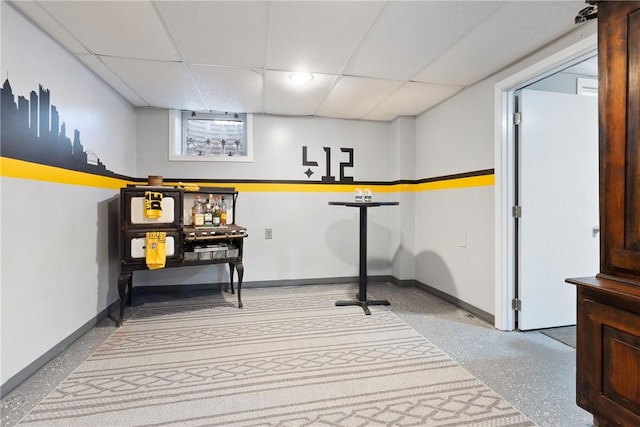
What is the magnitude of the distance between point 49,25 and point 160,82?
984 mm

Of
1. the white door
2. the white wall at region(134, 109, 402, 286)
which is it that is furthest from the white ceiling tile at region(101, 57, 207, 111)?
the white door

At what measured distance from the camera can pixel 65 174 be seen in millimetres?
2365

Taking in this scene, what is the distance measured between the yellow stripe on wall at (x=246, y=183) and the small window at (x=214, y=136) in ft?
1.28

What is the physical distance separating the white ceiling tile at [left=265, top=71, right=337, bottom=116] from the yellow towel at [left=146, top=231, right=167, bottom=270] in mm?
1803

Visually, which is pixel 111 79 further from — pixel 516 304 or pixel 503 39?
pixel 516 304

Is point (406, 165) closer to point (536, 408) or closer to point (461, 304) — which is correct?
point (461, 304)

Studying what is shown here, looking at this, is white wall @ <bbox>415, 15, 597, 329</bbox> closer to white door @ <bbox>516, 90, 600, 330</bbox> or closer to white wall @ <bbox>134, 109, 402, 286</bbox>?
white door @ <bbox>516, 90, 600, 330</bbox>

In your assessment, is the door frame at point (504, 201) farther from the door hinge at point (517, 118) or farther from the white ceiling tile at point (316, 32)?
the white ceiling tile at point (316, 32)

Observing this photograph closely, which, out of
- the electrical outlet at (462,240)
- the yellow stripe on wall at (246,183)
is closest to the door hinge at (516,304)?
the electrical outlet at (462,240)

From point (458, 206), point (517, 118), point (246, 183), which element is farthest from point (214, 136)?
point (517, 118)

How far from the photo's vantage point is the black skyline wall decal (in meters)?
1.82

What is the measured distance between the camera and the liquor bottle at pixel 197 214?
3.56m

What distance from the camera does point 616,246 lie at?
134cm

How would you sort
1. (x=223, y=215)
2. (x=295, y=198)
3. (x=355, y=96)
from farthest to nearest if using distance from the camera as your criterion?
(x=295, y=198) < (x=223, y=215) < (x=355, y=96)
